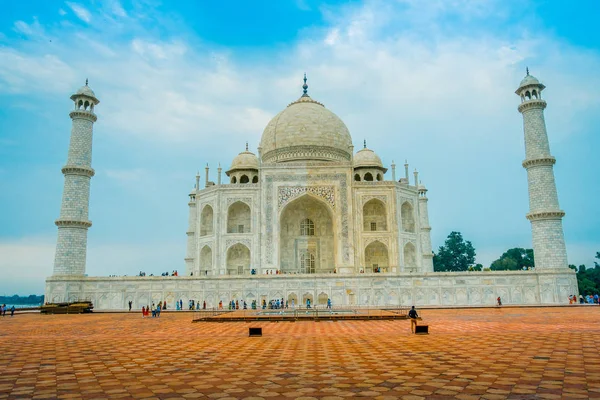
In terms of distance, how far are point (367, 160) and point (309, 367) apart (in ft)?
85.9

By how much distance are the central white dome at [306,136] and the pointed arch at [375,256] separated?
6468mm

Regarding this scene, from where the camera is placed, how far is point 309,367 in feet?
16.2

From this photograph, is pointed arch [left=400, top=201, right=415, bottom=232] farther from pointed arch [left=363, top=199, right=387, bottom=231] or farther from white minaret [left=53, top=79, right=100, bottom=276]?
white minaret [left=53, top=79, right=100, bottom=276]

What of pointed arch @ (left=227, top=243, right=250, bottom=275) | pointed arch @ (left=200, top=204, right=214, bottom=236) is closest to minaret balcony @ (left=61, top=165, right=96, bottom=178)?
pointed arch @ (left=200, top=204, right=214, bottom=236)

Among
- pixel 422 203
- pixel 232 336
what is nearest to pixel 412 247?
pixel 422 203

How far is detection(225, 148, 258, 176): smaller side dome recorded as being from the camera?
3058 cm

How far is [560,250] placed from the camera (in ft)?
69.5

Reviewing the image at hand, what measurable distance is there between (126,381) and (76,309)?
679 inches

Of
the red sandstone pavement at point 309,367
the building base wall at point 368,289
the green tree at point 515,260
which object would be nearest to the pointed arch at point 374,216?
the building base wall at point 368,289

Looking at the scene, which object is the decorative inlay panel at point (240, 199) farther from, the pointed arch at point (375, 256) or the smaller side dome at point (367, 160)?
the smaller side dome at point (367, 160)

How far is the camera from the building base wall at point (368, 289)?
68.7 feet

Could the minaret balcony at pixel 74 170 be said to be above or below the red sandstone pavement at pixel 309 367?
above

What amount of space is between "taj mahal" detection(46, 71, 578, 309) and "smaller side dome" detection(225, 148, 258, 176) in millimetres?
71

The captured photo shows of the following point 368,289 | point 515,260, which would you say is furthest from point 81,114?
point 515,260
